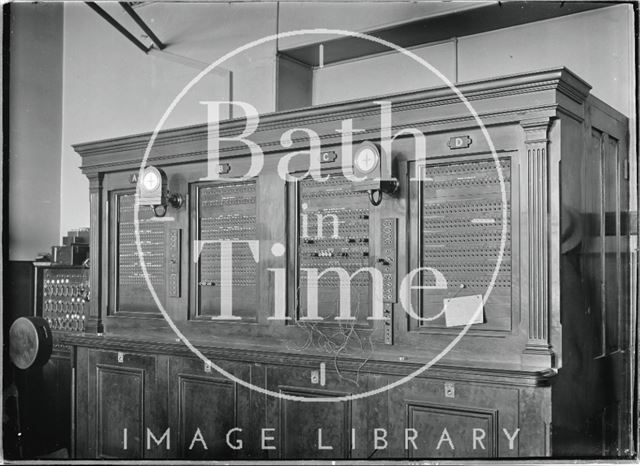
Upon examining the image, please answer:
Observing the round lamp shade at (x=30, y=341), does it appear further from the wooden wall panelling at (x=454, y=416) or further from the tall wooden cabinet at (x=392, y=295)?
the wooden wall panelling at (x=454, y=416)

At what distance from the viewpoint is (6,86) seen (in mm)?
3463

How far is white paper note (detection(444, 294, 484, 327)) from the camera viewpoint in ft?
12.0

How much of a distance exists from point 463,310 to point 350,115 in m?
1.28

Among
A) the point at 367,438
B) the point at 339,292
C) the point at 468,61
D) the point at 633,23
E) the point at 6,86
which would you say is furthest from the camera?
the point at 468,61

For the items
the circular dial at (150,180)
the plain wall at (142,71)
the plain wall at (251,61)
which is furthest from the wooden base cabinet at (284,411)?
the plain wall at (142,71)

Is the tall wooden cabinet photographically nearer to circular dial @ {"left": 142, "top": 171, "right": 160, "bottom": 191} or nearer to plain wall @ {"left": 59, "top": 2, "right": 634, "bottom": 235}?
circular dial @ {"left": 142, "top": 171, "right": 160, "bottom": 191}

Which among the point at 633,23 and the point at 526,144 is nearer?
the point at 633,23

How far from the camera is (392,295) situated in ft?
12.9

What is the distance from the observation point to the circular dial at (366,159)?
12.9 feet

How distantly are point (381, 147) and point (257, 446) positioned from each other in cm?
196

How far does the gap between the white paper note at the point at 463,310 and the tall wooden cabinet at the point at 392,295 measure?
0.04 metres

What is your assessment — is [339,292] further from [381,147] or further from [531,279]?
[531,279]

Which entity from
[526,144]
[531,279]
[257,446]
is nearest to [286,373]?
[257,446]

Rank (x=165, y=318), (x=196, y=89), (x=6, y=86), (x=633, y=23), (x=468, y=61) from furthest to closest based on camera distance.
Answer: (x=196, y=89), (x=468, y=61), (x=165, y=318), (x=6, y=86), (x=633, y=23)
